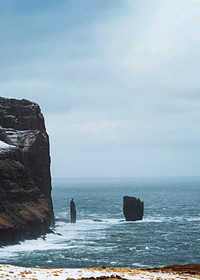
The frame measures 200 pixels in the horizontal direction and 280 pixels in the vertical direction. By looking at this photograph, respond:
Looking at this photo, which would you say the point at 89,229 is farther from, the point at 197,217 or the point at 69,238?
the point at 197,217

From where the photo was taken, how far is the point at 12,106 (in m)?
133

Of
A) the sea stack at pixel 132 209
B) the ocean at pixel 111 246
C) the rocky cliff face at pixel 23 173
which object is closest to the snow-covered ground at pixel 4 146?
the rocky cliff face at pixel 23 173

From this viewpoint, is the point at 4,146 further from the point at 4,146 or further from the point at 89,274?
the point at 89,274

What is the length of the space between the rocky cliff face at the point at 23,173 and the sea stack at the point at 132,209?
27909mm

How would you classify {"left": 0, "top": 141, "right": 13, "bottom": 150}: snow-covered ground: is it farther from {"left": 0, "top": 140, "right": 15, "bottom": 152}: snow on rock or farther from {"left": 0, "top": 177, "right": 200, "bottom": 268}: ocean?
{"left": 0, "top": 177, "right": 200, "bottom": 268}: ocean

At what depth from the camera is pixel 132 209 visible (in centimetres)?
14112

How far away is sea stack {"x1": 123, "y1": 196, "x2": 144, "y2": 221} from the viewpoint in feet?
460

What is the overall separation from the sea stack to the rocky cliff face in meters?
27.9

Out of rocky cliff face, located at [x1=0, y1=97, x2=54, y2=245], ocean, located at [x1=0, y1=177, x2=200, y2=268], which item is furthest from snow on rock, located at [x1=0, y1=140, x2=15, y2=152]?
ocean, located at [x1=0, y1=177, x2=200, y2=268]

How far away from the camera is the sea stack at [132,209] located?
14012 centimetres

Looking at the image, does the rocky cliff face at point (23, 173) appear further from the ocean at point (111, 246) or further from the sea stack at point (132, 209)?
the sea stack at point (132, 209)

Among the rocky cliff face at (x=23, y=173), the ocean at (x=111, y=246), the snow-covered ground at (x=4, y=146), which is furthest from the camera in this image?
the snow-covered ground at (x=4, y=146)

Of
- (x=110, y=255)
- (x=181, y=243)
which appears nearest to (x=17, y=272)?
(x=110, y=255)

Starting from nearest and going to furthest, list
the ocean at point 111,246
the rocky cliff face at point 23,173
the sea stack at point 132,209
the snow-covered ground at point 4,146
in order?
the ocean at point 111,246
the rocky cliff face at point 23,173
the snow-covered ground at point 4,146
the sea stack at point 132,209
